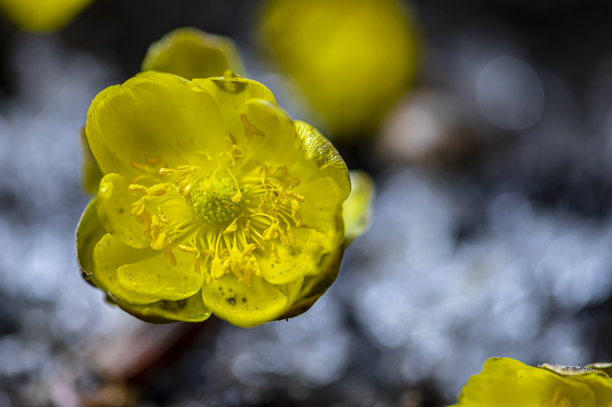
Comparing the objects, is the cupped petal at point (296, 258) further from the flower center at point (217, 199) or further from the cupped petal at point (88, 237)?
the cupped petal at point (88, 237)

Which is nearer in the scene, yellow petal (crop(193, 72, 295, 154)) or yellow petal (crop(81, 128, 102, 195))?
yellow petal (crop(193, 72, 295, 154))

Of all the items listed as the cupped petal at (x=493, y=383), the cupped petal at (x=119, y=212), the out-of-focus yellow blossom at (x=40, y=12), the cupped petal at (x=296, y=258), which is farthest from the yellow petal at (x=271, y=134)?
the out-of-focus yellow blossom at (x=40, y=12)

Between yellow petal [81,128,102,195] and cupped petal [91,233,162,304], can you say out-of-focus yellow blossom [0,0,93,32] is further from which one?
cupped petal [91,233,162,304]

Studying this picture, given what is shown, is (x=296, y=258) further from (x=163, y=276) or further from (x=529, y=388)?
(x=529, y=388)

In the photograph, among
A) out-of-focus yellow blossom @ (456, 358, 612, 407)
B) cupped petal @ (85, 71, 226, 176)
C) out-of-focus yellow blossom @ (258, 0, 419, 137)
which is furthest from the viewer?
out-of-focus yellow blossom @ (258, 0, 419, 137)

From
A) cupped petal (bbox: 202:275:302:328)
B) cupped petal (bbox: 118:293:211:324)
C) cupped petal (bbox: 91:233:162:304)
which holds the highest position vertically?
cupped petal (bbox: 202:275:302:328)

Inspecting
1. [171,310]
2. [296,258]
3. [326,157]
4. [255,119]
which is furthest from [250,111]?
[171,310]

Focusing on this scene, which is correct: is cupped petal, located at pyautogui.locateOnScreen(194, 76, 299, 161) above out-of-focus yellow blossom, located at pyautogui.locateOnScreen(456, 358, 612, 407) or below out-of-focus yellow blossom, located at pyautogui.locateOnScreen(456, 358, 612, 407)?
above

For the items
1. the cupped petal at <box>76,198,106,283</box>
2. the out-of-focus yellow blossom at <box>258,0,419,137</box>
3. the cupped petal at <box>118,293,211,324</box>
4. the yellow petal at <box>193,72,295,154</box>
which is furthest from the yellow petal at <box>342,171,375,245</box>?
the out-of-focus yellow blossom at <box>258,0,419,137</box>
